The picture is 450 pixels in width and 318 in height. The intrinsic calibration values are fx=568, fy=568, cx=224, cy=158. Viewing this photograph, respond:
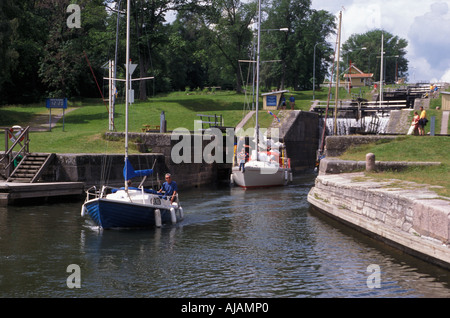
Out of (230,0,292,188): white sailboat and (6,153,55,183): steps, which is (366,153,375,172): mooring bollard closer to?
(230,0,292,188): white sailboat

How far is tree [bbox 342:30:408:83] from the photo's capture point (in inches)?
4938

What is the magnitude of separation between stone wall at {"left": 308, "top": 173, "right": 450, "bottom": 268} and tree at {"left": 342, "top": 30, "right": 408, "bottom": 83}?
107 metres

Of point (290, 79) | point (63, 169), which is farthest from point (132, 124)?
point (290, 79)

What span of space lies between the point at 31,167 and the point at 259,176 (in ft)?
39.0

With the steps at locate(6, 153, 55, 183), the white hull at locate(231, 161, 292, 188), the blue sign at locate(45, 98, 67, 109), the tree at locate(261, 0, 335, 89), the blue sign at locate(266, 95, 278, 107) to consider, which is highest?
the tree at locate(261, 0, 335, 89)

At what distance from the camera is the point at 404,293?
10.6 meters

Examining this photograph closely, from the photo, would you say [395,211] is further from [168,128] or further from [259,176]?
[168,128]

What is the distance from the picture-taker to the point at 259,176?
29.9 m

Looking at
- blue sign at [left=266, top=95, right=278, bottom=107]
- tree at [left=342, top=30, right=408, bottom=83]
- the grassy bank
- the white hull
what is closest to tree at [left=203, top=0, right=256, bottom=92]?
blue sign at [left=266, top=95, right=278, bottom=107]

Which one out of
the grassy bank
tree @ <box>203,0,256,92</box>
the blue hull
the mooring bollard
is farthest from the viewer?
tree @ <box>203,0,256,92</box>

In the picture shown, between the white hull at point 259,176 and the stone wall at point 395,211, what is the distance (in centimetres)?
957

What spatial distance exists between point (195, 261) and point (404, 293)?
4.75m

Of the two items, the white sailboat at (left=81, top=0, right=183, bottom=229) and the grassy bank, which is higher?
the grassy bank

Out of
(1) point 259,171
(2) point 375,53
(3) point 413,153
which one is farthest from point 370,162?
(2) point 375,53
